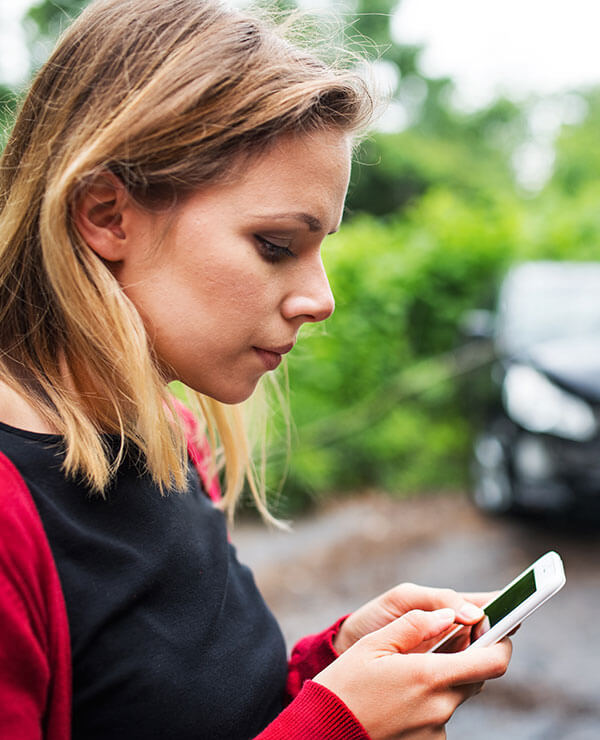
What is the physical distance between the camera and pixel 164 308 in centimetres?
121

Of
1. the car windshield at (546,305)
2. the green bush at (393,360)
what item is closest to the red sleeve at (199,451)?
the green bush at (393,360)

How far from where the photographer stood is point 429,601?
4.81ft

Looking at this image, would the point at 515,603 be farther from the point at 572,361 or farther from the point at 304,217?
the point at 572,361

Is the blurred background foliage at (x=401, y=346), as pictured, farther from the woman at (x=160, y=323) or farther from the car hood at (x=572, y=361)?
the woman at (x=160, y=323)

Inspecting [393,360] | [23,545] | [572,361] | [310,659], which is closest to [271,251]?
[23,545]

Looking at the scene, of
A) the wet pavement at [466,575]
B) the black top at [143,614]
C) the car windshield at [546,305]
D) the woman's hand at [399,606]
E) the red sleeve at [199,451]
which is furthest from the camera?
the car windshield at [546,305]

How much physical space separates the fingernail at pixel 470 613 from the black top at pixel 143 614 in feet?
1.16

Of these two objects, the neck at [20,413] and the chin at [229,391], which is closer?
the neck at [20,413]

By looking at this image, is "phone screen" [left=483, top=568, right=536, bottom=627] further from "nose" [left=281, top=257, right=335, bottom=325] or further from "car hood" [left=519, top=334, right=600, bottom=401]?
"car hood" [left=519, top=334, right=600, bottom=401]

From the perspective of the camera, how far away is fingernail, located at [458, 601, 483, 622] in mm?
1352

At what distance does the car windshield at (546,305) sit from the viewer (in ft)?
17.4

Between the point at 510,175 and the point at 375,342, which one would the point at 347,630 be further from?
the point at 510,175

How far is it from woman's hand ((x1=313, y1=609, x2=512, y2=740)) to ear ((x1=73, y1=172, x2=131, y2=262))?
0.72 metres

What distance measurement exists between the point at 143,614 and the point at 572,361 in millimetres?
4181
